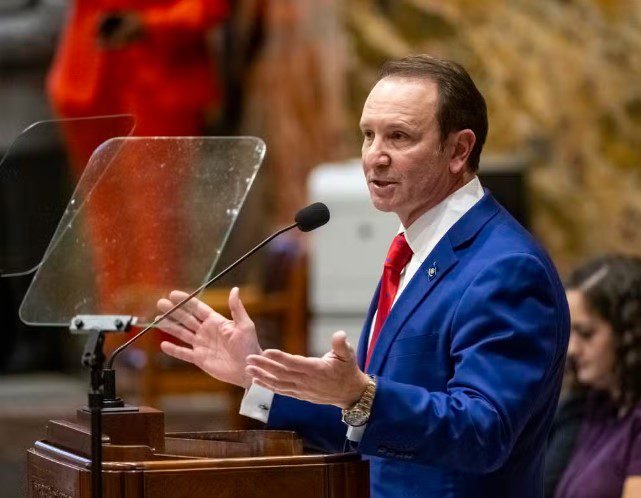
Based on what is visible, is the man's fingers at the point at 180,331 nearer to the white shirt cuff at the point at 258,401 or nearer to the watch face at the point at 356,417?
the white shirt cuff at the point at 258,401

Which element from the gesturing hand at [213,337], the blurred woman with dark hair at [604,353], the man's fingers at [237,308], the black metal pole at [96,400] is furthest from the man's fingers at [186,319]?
the blurred woman with dark hair at [604,353]

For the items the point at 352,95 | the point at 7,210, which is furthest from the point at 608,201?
the point at 7,210

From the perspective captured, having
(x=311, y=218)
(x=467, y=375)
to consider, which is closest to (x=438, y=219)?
(x=311, y=218)

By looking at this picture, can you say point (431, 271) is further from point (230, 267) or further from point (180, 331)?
A: point (180, 331)

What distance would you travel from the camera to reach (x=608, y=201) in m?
6.50

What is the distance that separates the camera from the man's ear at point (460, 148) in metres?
2.57

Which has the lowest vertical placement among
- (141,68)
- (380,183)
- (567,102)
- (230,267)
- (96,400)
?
(96,400)

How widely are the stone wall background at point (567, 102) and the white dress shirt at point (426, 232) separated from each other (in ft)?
12.7

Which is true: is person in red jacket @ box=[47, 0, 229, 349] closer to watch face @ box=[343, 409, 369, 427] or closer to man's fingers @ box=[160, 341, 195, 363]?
man's fingers @ box=[160, 341, 195, 363]

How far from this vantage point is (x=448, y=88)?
253 centimetres

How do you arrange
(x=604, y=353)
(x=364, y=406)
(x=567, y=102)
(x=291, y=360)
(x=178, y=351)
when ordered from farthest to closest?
(x=567, y=102) → (x=604, y=353) → (x=178, y=351) → (x=364, y=406) → (x=291, y=360)

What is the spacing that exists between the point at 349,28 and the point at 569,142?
1511mm

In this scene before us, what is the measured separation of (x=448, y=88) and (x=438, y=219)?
235 millimetres

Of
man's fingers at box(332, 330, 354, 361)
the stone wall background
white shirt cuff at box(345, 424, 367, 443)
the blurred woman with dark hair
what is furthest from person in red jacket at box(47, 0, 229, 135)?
man's fingers at box(332, 330, 354, 361)
